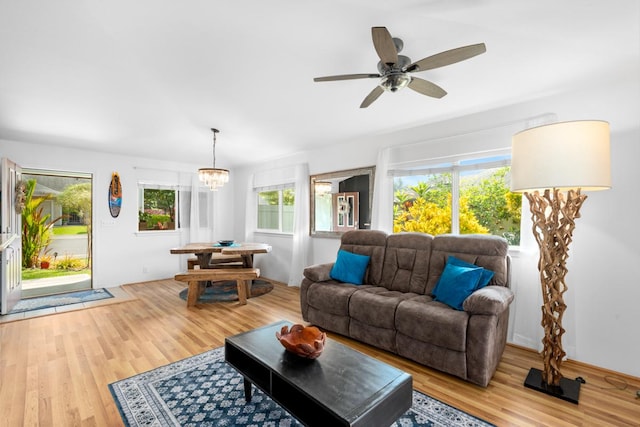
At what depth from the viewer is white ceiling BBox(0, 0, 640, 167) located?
6.35 feet

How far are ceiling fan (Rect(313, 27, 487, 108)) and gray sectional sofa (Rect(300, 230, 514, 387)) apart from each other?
153 centimetres

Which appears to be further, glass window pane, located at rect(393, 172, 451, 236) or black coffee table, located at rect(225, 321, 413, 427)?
glass window pane, located at rect(393, 172, 451, 236)

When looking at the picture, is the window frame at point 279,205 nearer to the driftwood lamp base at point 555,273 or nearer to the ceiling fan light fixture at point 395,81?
the ceiling fan light fixture at point 395,81

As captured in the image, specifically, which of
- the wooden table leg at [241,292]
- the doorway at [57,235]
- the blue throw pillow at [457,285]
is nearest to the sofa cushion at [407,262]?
the blue throw pillow at [457,285]

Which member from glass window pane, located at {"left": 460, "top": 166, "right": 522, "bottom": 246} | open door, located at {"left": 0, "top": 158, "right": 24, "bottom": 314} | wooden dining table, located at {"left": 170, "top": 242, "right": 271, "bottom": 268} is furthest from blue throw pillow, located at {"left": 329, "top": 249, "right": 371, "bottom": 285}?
open door, located at {"left": 0, "top": 158, "right": 24, "bottom": 314}

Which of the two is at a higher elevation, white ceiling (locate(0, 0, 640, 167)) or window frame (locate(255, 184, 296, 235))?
white ceiling (locate(0, 0, 640, 167))

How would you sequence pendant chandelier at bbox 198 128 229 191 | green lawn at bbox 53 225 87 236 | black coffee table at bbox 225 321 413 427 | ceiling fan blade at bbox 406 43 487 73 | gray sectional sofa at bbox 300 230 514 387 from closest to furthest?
black coffee table at bbox 225 321 413 427, ceiling fan blade at bbox 406 43 487 73, gray sectional sofa at bbox 300 230 514 387, pendant chandelier at bbox 198 128 229 191, green lawn at bbox 53 225 87 236

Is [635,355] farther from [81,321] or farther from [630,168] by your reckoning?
[81,321]

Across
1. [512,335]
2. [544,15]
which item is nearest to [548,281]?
[512,335]

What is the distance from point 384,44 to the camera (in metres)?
1.64

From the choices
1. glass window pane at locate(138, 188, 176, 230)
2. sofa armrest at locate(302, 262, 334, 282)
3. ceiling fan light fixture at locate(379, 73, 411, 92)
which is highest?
ceiling fan light fixture at locate(379, 73, 411, 92)

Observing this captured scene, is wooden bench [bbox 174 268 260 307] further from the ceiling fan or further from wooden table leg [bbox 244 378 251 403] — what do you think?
the ceiling fan

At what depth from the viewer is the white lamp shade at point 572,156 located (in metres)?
1.87

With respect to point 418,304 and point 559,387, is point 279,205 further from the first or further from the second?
point 559,387
